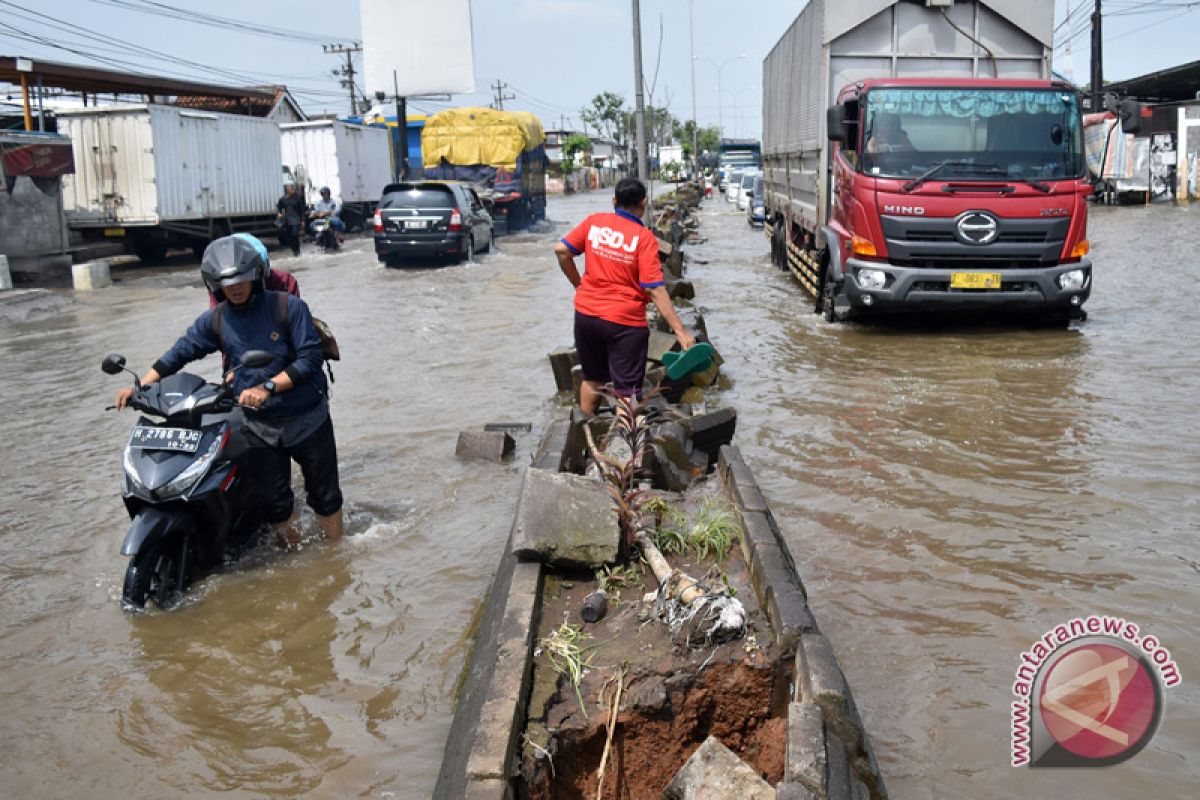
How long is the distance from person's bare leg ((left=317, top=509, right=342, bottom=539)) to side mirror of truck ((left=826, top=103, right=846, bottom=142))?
22.5 feet

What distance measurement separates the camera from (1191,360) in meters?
9.23

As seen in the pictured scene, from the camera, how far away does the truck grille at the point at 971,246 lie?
964cm

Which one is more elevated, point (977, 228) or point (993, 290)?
point (977, 228)

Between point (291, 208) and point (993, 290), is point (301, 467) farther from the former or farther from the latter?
point (291, 208)

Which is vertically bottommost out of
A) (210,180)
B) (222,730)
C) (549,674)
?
(222,730)

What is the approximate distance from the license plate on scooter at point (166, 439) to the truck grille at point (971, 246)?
23.9 feet

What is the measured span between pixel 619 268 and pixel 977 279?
538cm

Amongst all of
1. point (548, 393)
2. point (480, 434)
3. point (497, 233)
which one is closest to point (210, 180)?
point (497, 233)

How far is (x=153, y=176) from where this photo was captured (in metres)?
19.7

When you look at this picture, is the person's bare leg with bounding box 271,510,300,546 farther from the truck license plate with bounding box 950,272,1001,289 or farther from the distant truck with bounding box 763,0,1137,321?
the truck license plate with bounding box 950,272,1001,289

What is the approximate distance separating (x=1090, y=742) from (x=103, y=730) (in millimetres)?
3332

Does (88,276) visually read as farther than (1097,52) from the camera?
No

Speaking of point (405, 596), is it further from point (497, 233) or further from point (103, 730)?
point (497, 233)

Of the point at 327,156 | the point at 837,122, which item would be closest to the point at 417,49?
the point at 327,156
